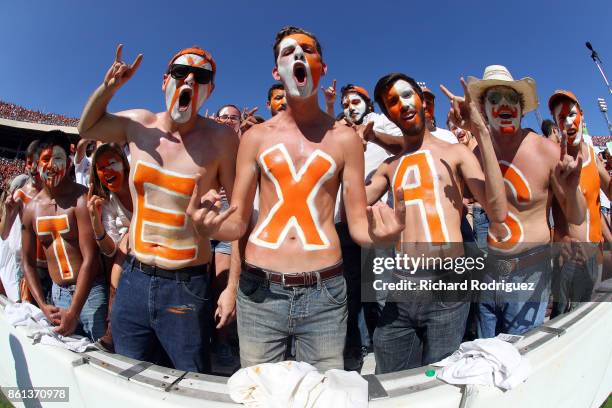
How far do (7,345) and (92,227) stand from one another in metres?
1.07

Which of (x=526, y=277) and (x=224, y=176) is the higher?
Result: (x=224, y=176)

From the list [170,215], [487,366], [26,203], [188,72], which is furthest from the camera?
[26,203]

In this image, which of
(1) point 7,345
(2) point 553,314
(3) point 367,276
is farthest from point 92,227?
(2) point 553,314

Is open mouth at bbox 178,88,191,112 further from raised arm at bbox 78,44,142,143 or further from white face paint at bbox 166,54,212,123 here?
raised arm at bbox 78,44,142,143

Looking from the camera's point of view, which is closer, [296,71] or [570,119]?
[296,71]

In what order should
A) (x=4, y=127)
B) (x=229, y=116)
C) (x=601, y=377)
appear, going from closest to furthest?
(x=601, y=377) → (x=229, y=116) → (x=4, y=127)

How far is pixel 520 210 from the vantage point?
254 cm

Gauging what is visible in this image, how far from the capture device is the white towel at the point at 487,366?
4.72ft

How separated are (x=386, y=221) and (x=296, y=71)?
0.99m

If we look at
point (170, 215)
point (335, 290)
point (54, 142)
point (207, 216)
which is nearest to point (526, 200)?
point (335, 290)

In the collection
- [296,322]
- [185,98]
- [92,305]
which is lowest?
[92,305]

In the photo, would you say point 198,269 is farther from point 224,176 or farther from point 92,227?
point 92,227

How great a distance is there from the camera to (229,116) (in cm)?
466

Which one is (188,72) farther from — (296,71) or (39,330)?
(39,330)
